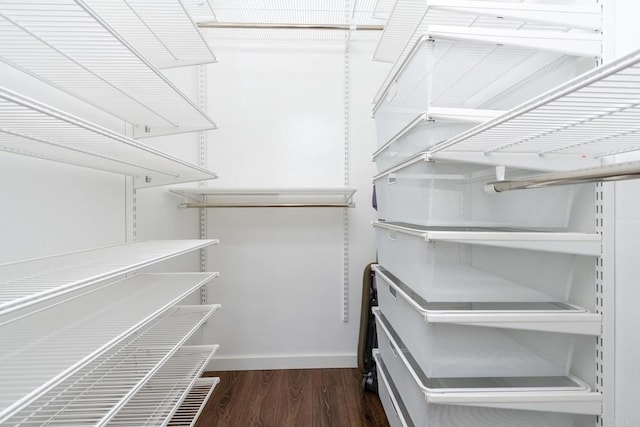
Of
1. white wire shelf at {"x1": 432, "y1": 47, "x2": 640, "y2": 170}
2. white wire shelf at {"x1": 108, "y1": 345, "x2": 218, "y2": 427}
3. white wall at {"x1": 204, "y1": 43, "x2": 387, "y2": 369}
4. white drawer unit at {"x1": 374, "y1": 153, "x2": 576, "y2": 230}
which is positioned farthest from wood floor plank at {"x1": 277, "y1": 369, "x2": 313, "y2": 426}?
white wire shelf at {"x1": 432, "y1": 47, "x2": 640, "y2": 170}

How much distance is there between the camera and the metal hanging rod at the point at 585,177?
61 cm

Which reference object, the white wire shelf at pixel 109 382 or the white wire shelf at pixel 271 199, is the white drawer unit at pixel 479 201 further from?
the white wire shelf at pixel 109 382

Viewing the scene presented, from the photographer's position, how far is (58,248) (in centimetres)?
108

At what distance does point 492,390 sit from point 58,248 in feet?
4.54

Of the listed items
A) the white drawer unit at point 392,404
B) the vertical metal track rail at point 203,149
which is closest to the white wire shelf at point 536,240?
the white drawer unit at point 392,404

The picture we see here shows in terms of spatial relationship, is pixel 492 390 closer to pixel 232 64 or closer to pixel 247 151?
pixel 247 151

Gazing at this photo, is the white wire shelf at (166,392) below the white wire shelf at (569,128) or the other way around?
below

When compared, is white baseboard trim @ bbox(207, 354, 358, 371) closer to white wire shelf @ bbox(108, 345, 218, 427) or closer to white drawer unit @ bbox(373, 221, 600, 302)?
white wire shelf @ bbox(108, 345, 218, 427)

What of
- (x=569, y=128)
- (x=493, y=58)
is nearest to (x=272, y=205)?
(x=493, y=58)

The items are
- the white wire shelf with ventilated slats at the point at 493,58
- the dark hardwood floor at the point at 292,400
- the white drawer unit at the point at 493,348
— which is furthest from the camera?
the dark hardwood floor at the point at 292,400

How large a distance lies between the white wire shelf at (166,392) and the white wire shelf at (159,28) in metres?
1.30

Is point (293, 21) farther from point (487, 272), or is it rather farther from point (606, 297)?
point (606, 297)

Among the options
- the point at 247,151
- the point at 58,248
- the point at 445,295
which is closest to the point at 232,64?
the point at 247,151

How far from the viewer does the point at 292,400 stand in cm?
180
